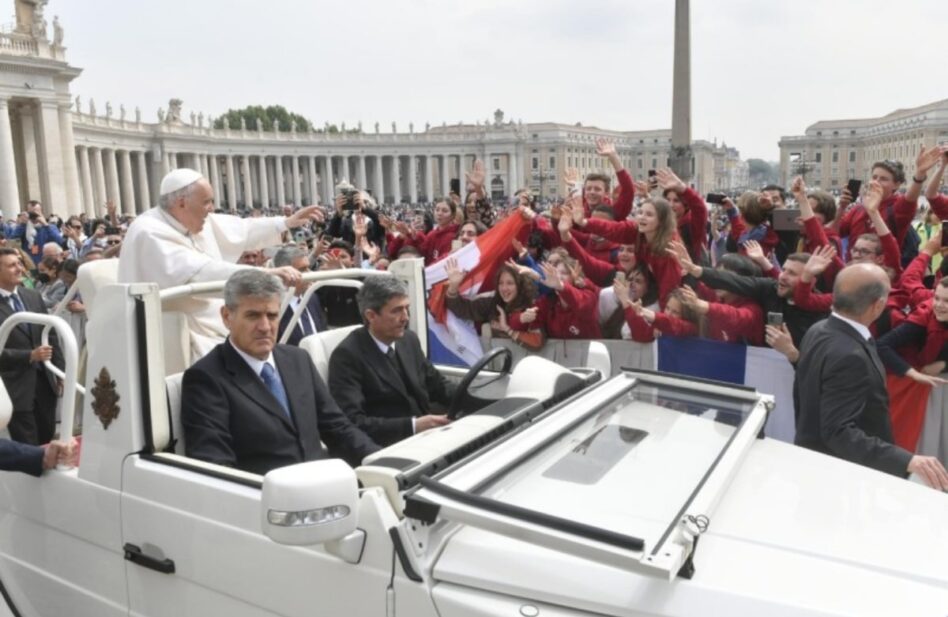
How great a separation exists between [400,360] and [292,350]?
85cm

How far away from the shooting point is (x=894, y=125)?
421 ft

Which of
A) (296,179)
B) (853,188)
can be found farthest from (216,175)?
(853,188)

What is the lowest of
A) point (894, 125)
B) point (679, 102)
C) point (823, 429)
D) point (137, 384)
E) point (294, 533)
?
point (823, 429)

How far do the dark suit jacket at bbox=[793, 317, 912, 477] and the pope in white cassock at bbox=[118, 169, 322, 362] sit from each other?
3.27 meters

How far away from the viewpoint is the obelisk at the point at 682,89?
2023cm

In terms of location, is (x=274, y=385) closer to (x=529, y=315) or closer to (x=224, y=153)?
(x=529, y=315)

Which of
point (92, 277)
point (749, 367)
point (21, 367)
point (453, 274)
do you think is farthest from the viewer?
point (453, 274)

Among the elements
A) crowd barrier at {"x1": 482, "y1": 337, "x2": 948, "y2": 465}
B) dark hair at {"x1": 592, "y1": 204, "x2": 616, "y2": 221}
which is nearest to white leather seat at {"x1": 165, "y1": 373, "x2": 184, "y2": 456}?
crowd barrier at {"x1": 482, "y1": 337, "x2": 948, "y2": 465}

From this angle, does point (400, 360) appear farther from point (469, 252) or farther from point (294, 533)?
point (469, 252)

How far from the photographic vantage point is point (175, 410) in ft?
11.5

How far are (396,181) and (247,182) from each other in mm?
30153

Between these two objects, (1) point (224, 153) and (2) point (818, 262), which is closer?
(2) point (818, 262)

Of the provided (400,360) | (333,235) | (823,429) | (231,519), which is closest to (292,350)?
(400,360)

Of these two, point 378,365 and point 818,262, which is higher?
point 818,262
